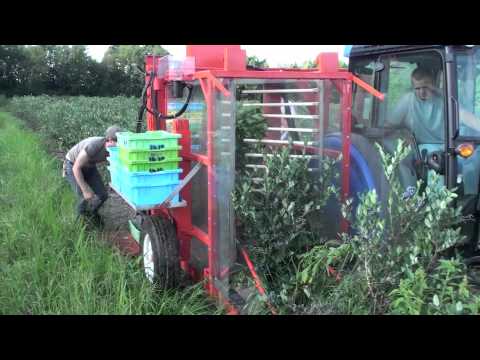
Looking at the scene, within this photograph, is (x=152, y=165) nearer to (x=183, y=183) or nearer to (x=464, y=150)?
(x=183, y=183)

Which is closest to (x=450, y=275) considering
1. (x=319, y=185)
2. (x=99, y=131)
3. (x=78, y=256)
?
(x=319, y=185)

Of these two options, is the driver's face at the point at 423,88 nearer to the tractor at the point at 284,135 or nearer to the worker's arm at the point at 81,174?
the tractor at the point at 284,135

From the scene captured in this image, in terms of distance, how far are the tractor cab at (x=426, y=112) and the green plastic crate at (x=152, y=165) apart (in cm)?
159

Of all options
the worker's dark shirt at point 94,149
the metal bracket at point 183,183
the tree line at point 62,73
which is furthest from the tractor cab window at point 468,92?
the tree line at point 62,73

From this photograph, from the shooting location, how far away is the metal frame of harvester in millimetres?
3295

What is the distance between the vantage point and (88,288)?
10.7ft

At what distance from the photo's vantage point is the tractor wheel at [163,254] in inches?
142

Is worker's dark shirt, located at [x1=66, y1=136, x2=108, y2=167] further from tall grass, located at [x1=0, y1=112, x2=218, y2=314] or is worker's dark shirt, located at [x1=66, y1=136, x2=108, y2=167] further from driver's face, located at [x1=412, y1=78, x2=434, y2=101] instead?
driver's face, located at [x1=412, y1=78, x2=434, y2=101]

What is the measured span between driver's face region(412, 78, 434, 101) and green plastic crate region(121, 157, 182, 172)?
80.0 inches

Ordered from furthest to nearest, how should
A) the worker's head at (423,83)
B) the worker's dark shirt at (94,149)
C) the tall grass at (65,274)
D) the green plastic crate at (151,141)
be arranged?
the worker's dark shirt at (94,149) → the worker's head at (423,83) → the green plastic crate at (151,141) → the tall grass at (65,274)

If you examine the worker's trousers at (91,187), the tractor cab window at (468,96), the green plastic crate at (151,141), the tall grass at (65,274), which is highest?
the tractor cab window at (468,96)

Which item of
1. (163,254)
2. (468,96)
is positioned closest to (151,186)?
(163,254)

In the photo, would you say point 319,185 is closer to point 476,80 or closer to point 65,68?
point 476,80

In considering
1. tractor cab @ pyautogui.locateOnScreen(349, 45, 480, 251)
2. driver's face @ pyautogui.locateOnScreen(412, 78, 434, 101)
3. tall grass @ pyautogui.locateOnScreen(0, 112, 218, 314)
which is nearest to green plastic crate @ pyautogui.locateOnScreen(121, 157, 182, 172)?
tall grass @ pyautogui.locateOnScreen(0, 112, 218, 314)
